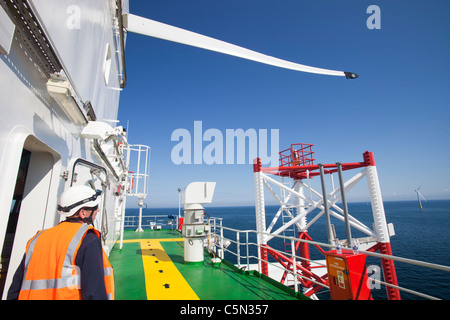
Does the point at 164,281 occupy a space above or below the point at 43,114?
below

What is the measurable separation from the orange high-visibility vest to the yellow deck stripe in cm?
333

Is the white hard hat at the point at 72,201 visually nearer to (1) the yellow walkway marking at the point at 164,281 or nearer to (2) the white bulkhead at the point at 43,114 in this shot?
(2) the white bulkhead at the point at 43,114

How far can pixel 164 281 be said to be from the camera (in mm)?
5293

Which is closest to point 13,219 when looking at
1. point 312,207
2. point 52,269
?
point 52,269

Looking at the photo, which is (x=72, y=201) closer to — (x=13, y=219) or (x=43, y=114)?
(x=43, y=114)

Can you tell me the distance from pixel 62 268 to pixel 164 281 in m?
4.41

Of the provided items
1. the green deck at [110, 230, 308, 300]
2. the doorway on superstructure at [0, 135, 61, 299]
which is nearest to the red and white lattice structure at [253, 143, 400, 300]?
the green deck at [110, 230, 308, 300]

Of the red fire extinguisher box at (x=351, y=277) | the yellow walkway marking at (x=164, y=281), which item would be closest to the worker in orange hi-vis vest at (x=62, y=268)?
the yellow walkway marking at (x=164, y=281)

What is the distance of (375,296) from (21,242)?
908 inches

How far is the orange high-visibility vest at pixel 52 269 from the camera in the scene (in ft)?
4.97

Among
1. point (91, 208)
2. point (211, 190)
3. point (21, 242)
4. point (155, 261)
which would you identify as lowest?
point (155, 261)

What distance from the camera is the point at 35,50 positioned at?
1820mm
